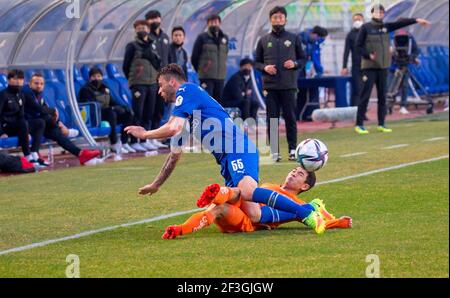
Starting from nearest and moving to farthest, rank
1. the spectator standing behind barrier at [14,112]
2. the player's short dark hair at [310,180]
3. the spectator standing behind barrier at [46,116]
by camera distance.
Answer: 1. the player's short dark hair at [310,180]
2. the spectator standing behind barrier at [14,112]
3. the spectator standing behind barrier at [46,116]

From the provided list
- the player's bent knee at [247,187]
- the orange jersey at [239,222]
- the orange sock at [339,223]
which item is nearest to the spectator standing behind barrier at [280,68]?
the orange jersey at [239,222]

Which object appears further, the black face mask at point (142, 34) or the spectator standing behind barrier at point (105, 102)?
the spectator standing behind barrier at point (105, 102)

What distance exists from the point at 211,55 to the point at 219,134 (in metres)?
11.6

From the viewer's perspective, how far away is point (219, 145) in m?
11.0

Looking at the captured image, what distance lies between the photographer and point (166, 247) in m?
10.1

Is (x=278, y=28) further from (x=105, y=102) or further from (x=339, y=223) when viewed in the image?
(x=339, y=223)

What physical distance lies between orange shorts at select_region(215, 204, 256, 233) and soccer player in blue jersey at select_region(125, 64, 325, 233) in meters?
0.08

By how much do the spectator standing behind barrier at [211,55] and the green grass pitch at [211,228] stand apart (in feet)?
14.0

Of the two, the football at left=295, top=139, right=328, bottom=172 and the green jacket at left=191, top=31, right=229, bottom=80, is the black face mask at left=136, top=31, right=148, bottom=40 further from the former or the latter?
the football at left=295, top=139, right=328, bottom=172

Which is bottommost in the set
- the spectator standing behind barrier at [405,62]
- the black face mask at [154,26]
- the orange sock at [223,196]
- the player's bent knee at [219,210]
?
the spectator standing behind barrier at [405,62]

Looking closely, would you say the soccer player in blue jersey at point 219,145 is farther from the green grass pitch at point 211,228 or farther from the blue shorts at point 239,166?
the green grass pitch at point 211,228

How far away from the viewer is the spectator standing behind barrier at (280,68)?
18.6 metres

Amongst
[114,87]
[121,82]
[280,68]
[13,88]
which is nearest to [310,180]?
[280,68]
